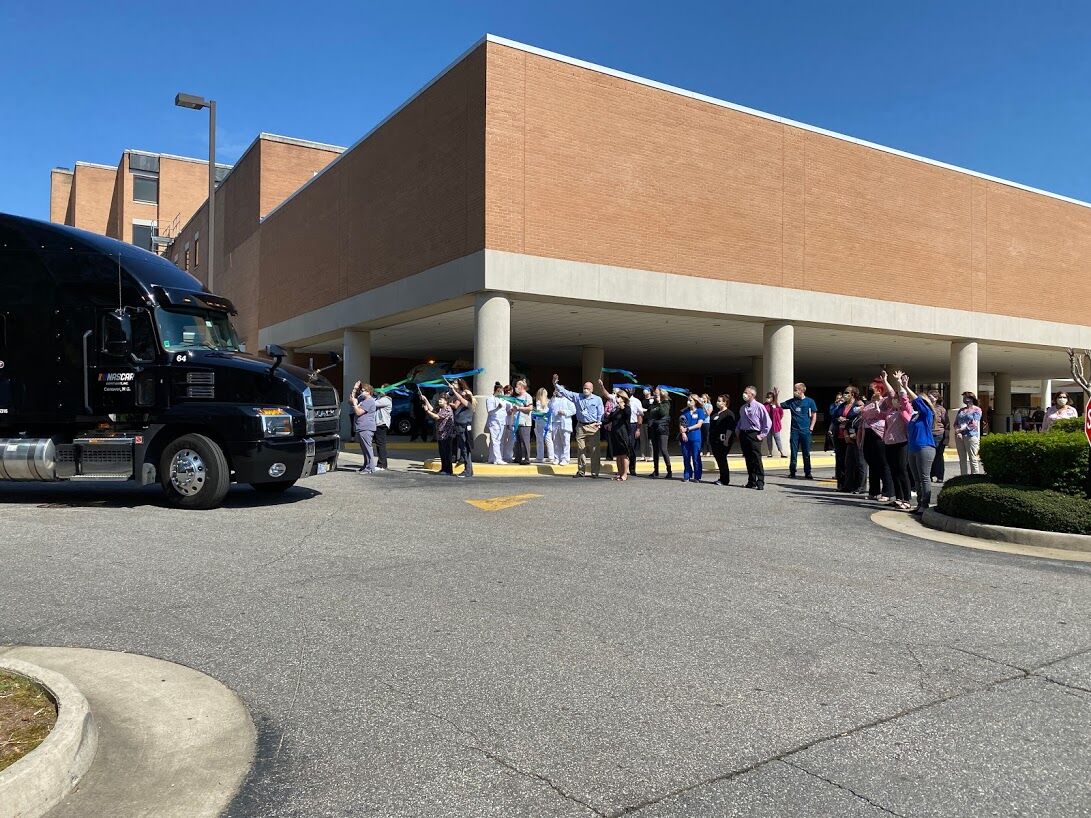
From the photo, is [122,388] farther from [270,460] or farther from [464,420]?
[464,420]

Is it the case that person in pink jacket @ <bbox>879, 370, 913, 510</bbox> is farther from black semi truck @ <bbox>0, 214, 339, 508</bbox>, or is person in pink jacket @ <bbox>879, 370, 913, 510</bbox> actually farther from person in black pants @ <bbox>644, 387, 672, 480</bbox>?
black semi truck @ <bbox>0, 214, 339, 508</bbox>

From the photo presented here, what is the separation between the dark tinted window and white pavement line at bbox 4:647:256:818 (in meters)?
63.3

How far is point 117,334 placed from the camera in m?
10.7

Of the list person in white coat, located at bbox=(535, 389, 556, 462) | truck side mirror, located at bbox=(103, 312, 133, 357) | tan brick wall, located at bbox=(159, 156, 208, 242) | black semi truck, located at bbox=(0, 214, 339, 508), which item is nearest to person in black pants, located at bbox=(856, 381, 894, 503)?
person in white coat, located at bbox=(535, 389, 556, 462)

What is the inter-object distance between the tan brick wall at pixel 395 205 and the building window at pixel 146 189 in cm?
3445

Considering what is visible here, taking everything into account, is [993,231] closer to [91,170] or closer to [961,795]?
[961,795]

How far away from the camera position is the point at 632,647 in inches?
201

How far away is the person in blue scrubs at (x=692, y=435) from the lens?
15500mm

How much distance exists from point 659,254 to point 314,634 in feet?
56.5

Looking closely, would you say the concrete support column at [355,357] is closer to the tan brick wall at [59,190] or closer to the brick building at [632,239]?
the brick building at [632,239]

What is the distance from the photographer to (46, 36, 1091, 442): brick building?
753 inches

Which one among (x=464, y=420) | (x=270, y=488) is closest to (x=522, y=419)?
(x=464, y=420)

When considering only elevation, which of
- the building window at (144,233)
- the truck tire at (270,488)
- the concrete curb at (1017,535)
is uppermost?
the building window at (144,233)

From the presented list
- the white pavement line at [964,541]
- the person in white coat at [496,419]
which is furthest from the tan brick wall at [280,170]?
the white pavement line at [964,541]
